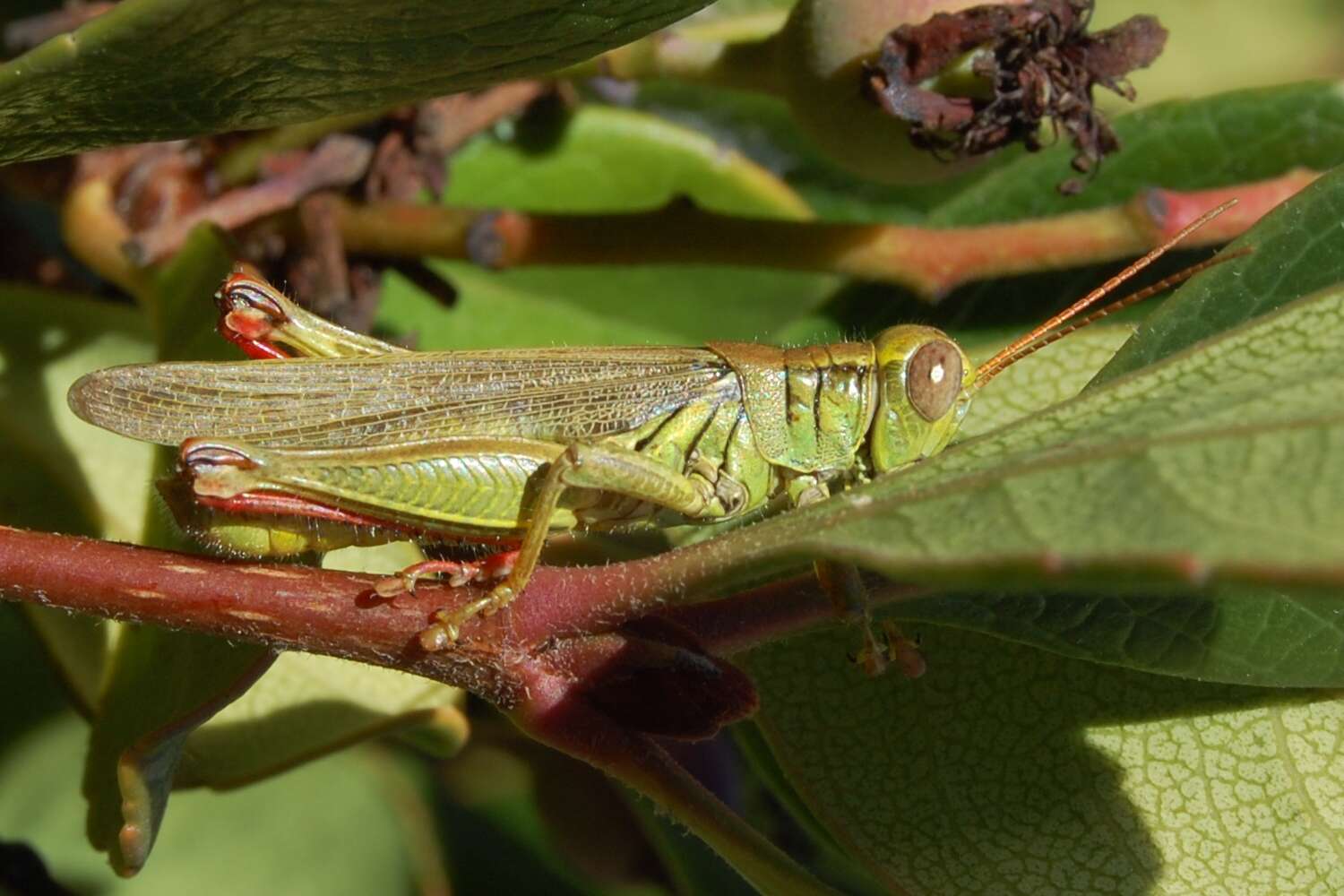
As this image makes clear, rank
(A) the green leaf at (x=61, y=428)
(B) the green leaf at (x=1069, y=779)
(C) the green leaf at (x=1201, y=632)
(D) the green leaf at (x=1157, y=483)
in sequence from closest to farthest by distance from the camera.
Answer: (D) the green leaf at (x=1157, y=483) < (C) the green leaf at (x=1201, y=632) < (B) the green leaf at (x=1069, y=779) < (A) the green leaf at (x=61, y=428)

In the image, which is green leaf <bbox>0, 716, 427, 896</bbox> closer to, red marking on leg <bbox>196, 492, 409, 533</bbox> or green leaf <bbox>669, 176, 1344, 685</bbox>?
red marking on leg <bbox>196, 492, 409, 533</bbox>

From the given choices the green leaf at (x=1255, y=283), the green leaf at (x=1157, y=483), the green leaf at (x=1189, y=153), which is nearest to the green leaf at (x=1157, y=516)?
the green leaf at (x=1157, y=483)

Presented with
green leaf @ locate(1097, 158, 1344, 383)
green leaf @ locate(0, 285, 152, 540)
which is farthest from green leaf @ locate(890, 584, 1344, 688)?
green leaf @ locate(0, 285, 152, 540)

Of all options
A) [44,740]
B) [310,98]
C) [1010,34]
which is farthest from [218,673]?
[1010,34]

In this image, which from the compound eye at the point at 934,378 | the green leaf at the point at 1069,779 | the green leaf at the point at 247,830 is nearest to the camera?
the green leaf at the point at 1069,779

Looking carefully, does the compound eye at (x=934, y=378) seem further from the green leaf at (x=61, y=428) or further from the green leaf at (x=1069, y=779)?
the green leaf at (x=61, y=428)

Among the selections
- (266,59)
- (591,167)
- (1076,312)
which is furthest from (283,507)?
(591,167)
